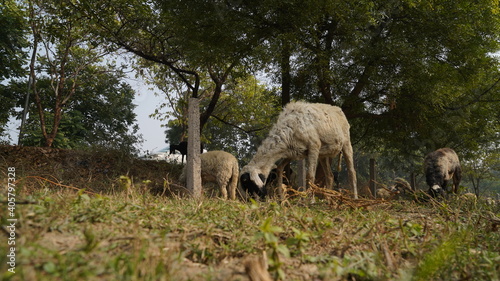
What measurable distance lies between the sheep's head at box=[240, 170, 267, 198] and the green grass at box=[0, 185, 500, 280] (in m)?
3.37

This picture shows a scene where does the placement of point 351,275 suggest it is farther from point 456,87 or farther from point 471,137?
point 471,137

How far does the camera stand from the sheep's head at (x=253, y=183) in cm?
707

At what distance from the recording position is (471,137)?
17.0m

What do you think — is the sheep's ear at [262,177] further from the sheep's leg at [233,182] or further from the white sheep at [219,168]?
the sheep's leg at [233,182]

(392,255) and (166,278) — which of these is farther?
(392,255)

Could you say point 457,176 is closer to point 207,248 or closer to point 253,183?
point 253,183

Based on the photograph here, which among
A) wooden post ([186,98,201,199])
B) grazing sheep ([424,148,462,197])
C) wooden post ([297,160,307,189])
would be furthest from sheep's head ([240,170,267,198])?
grazing sheep ([424,148,462,197])

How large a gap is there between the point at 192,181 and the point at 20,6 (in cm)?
1646

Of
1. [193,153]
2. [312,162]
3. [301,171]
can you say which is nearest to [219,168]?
[301,171]

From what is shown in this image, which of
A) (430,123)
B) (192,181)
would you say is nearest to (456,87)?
(430,123)

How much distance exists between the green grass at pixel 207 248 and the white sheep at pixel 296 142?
3660 millimetres

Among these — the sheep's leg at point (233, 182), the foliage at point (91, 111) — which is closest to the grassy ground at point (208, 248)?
the sheep's leg at point (233, 182)

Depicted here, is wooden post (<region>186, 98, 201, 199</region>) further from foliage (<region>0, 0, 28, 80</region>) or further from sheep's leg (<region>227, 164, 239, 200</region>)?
foliage (<region>0, 0, 28, 80</region>)

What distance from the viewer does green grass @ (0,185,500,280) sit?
1.82m
